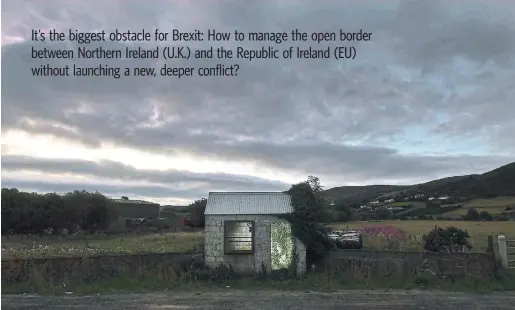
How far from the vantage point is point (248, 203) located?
17.5 meters

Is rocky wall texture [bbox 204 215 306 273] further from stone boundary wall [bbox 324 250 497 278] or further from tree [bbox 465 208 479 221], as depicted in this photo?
tree [bbox 465 208 479 221]

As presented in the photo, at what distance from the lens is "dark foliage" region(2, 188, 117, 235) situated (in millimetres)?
47562

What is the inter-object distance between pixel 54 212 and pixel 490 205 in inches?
1876

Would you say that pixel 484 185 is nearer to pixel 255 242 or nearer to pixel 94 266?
pixel 255 242

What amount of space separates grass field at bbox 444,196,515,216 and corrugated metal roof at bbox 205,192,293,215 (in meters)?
38.2

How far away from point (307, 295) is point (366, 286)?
7.79 feet

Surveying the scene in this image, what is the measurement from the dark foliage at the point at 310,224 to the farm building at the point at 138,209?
4764 cm

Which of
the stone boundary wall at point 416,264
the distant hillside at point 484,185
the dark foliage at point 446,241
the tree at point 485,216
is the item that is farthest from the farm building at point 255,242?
the distant hillside at point 484,185

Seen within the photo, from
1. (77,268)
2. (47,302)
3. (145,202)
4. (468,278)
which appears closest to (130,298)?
(47,302)

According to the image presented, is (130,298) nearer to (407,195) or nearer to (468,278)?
(468,278)

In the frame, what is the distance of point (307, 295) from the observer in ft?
45.1

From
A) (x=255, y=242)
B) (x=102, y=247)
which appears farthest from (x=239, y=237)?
(x=102, y=247)

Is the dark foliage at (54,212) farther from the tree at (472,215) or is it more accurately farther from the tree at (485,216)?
the tree at (485,216)

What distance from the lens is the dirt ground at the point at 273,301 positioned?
12094 mm
